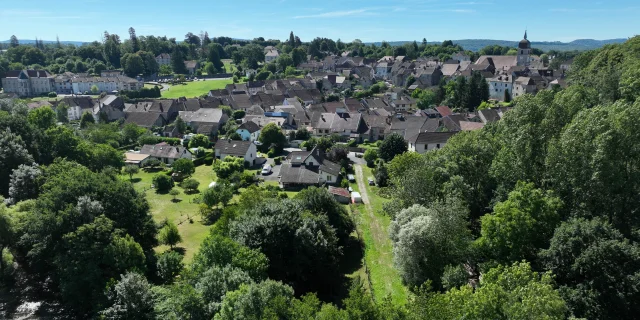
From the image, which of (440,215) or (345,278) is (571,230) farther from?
(345,278)

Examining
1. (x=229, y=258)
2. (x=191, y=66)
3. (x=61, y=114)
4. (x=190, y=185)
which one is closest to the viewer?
(x=229, y=258)

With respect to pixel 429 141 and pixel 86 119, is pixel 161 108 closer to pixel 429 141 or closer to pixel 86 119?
pixel 86 119

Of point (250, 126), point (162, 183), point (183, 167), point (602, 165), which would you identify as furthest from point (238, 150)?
point (602, 165)

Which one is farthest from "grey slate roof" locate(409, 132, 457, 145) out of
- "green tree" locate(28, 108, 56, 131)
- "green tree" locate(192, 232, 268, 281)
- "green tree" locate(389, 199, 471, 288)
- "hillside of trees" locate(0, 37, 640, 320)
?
"green tree" locate(28, 108, 56, 131)

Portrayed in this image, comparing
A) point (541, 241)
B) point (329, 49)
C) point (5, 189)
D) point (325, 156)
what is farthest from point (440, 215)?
point (329, 49)

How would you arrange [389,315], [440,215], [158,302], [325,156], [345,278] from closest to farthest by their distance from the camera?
[389,315], [158,302], [440,215], [345,278], [325,156]

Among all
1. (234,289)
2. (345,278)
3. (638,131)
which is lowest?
(345,278)

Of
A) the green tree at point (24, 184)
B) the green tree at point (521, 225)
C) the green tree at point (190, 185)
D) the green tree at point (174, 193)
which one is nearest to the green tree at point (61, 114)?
the green tree at point (190, 185)
